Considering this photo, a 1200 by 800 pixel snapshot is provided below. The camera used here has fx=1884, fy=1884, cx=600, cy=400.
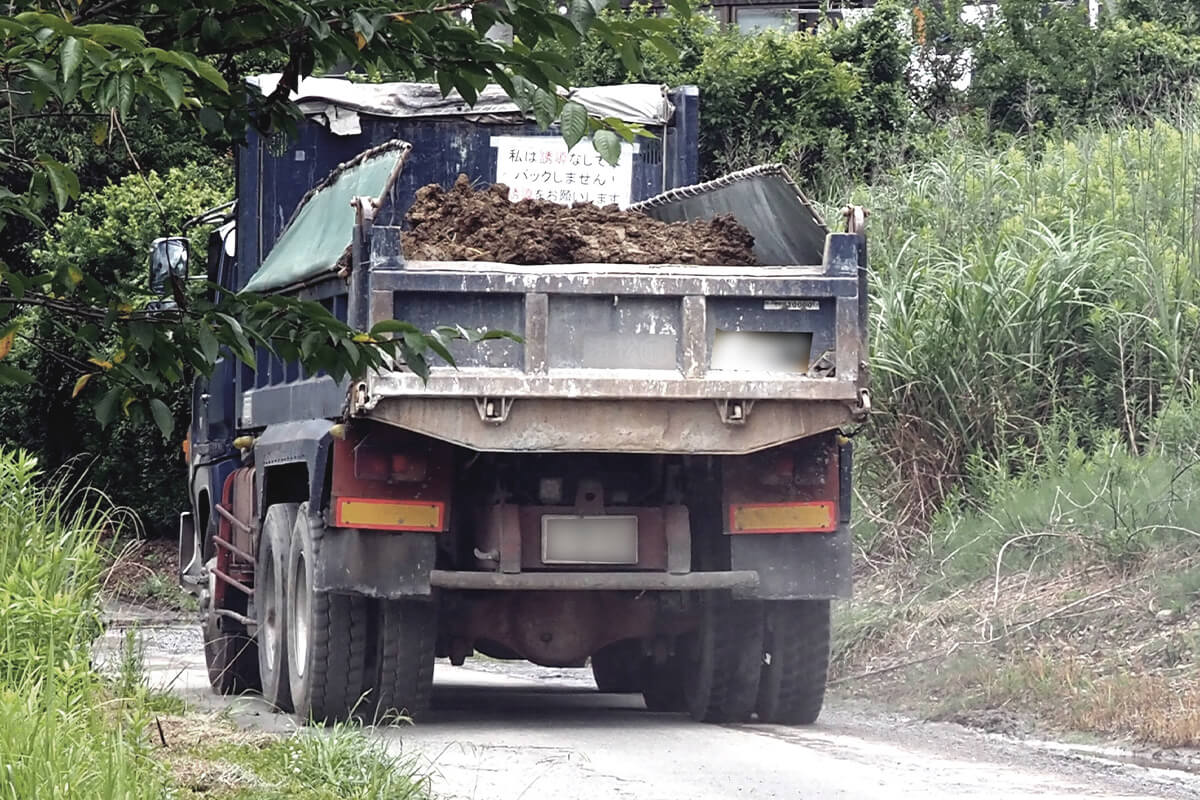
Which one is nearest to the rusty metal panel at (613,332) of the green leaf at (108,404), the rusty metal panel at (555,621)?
the rusty metal panel at (555,621)

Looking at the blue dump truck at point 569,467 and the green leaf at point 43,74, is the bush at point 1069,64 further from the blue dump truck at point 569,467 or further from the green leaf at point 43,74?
the green leaf at point 43,74

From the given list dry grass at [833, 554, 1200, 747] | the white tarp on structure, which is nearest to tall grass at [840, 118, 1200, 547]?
dry grass at [833, 554, 1200, 747]

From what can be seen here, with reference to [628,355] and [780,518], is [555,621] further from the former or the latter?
[628,355]

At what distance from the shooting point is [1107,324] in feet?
41.3

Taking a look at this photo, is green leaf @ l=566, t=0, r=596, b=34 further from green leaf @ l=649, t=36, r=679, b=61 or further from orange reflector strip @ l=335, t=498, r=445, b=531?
orange reflector strip @ l=335, t=498, r=445, b=531

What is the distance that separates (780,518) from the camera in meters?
8.41

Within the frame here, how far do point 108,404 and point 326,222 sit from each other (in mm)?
5098

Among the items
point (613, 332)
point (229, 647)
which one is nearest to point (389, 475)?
point (613, 332)

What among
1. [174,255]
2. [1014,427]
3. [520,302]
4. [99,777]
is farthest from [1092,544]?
[99,777]

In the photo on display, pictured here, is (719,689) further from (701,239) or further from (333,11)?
(333,11)

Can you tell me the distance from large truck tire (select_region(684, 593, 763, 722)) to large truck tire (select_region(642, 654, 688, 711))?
1.21 feet

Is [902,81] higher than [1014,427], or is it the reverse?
[902,81]

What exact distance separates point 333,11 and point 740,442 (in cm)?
462

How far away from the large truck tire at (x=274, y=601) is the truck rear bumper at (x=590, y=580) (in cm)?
113
